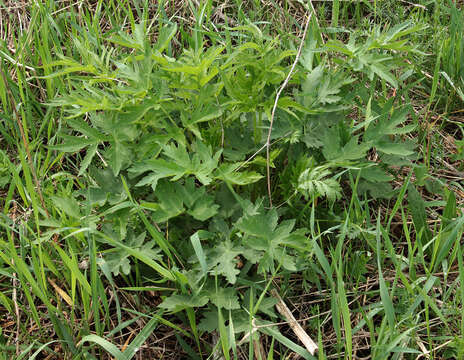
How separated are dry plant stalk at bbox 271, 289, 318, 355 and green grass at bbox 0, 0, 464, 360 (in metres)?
0.02

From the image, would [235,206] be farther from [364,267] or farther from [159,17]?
[159,17]

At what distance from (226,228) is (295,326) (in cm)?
40

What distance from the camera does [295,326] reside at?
1850 mm

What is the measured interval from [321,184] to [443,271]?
0.59 metres

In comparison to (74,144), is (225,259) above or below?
below

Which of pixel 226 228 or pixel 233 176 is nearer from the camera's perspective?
pixel 233 176

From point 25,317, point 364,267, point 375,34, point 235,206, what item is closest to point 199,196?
point 235,206

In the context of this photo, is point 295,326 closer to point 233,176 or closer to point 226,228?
point 226,228

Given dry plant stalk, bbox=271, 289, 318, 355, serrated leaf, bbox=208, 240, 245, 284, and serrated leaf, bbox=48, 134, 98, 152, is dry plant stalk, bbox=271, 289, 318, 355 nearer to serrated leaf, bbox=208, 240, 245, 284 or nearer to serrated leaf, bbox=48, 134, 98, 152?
serrated leaf, bbox=208, 240, 245, 284

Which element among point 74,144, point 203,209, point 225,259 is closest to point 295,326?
point 225,259

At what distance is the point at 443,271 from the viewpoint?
2.01m

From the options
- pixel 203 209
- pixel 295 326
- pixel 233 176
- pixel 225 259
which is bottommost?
pixel 295 326

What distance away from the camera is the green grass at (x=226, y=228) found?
5.91ft

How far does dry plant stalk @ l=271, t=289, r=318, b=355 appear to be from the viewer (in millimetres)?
1741
